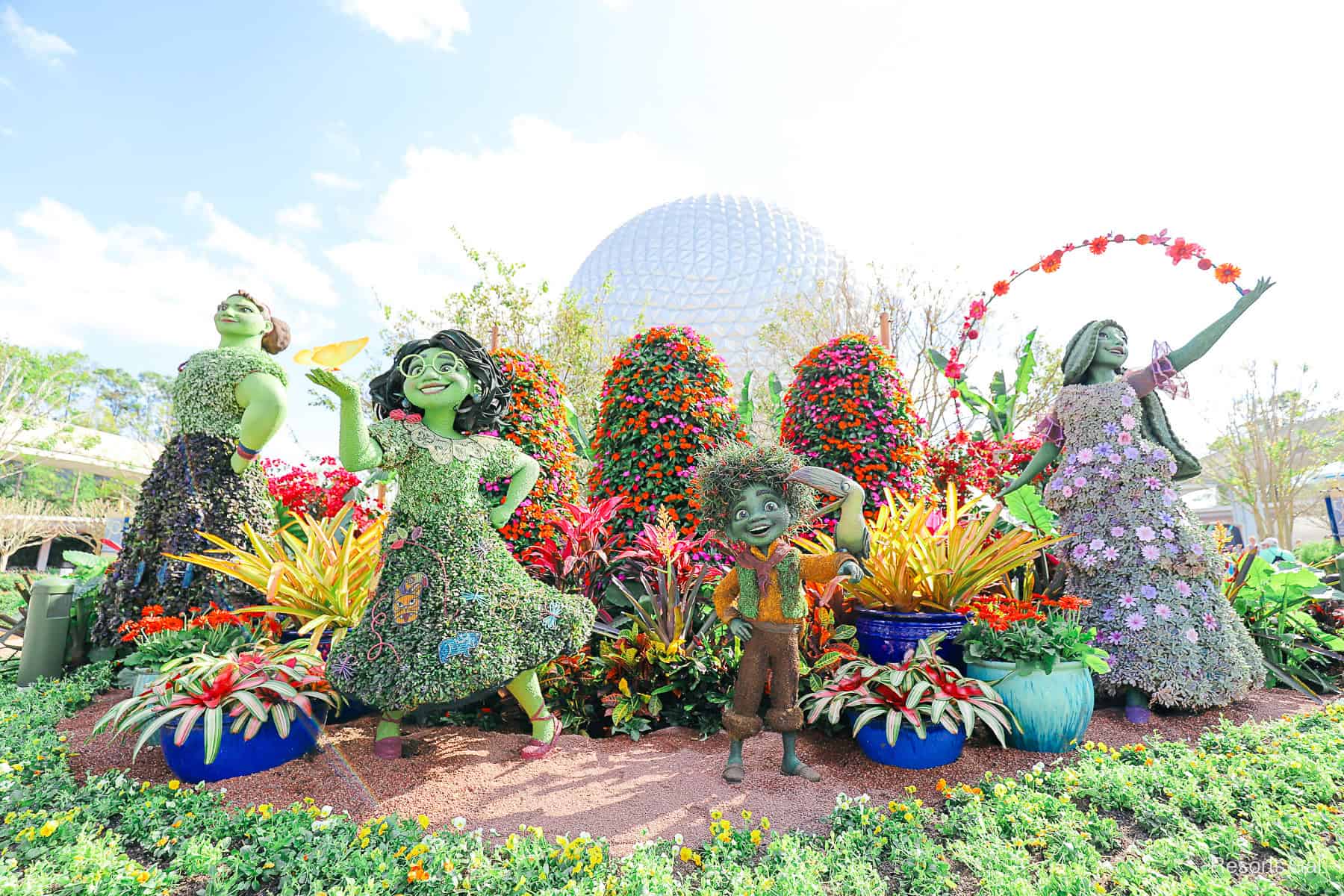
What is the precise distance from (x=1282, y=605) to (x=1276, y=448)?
1451 cm

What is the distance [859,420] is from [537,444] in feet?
8.28

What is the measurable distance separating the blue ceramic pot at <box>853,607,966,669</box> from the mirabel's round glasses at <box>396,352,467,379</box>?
2678mm

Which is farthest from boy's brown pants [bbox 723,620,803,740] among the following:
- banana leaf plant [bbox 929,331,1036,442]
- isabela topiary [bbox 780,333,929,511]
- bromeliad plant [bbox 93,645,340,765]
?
banana leaf plant [bbox 929,331,1036,442]

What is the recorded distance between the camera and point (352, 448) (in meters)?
2.94

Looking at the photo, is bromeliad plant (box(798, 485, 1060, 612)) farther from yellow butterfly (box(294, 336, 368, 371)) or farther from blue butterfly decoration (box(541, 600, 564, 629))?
yellow butterfly (box(294, 336, 368, 371))

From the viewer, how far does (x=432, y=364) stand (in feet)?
11.0

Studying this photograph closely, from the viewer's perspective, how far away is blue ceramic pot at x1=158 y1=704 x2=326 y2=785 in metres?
2.83

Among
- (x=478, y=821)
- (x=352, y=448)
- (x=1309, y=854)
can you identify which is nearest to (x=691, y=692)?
(x=478, y=821)

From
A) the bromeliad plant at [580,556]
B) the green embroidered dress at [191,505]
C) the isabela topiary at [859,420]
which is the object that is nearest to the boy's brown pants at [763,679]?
the bromeliad plant at [580,556]

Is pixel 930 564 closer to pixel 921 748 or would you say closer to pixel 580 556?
pixel 921 748

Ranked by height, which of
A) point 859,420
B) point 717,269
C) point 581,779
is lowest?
point 581,779

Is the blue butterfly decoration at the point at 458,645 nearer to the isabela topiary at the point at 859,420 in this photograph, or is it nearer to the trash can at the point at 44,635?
the isabela topiary at the point at 859,420

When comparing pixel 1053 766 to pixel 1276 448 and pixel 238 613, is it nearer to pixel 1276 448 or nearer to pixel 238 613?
pixel 238 613

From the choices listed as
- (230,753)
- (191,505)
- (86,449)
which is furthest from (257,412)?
(86,449)
